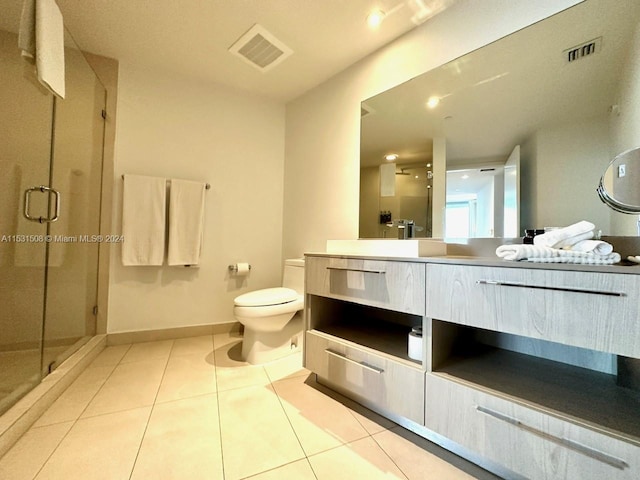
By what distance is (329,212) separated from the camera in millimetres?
2045

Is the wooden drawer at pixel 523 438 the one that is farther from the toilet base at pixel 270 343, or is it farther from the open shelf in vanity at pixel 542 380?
the toilet base at pixel 270 343

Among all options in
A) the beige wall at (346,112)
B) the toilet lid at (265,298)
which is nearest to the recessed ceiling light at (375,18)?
the beige wall at (346,112)

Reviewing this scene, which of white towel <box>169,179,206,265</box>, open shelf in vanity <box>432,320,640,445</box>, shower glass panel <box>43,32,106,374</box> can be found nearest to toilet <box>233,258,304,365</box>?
white towel <box>169,179,206,265</box>

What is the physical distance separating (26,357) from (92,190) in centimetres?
108

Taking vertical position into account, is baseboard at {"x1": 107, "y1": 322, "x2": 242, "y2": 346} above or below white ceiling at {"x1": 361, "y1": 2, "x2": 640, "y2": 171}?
below

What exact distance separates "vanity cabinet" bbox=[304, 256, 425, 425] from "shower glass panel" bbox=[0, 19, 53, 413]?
4.93 feet

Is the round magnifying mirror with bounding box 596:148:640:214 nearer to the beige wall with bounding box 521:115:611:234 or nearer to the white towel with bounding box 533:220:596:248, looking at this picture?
the beige wall with bounding box 521:115:611:234

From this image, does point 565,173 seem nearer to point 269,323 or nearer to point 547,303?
point 547,303

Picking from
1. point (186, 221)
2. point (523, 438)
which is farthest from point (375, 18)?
point (523, 438)

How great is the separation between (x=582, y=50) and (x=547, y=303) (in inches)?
41.7

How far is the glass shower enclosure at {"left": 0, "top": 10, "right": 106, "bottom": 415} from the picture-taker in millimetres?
1420

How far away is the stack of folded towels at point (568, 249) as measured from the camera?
715 millimetres

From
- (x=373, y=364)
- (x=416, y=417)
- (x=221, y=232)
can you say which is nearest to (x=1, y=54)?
(x=221, y=232)

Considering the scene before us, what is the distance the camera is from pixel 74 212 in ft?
5.57
